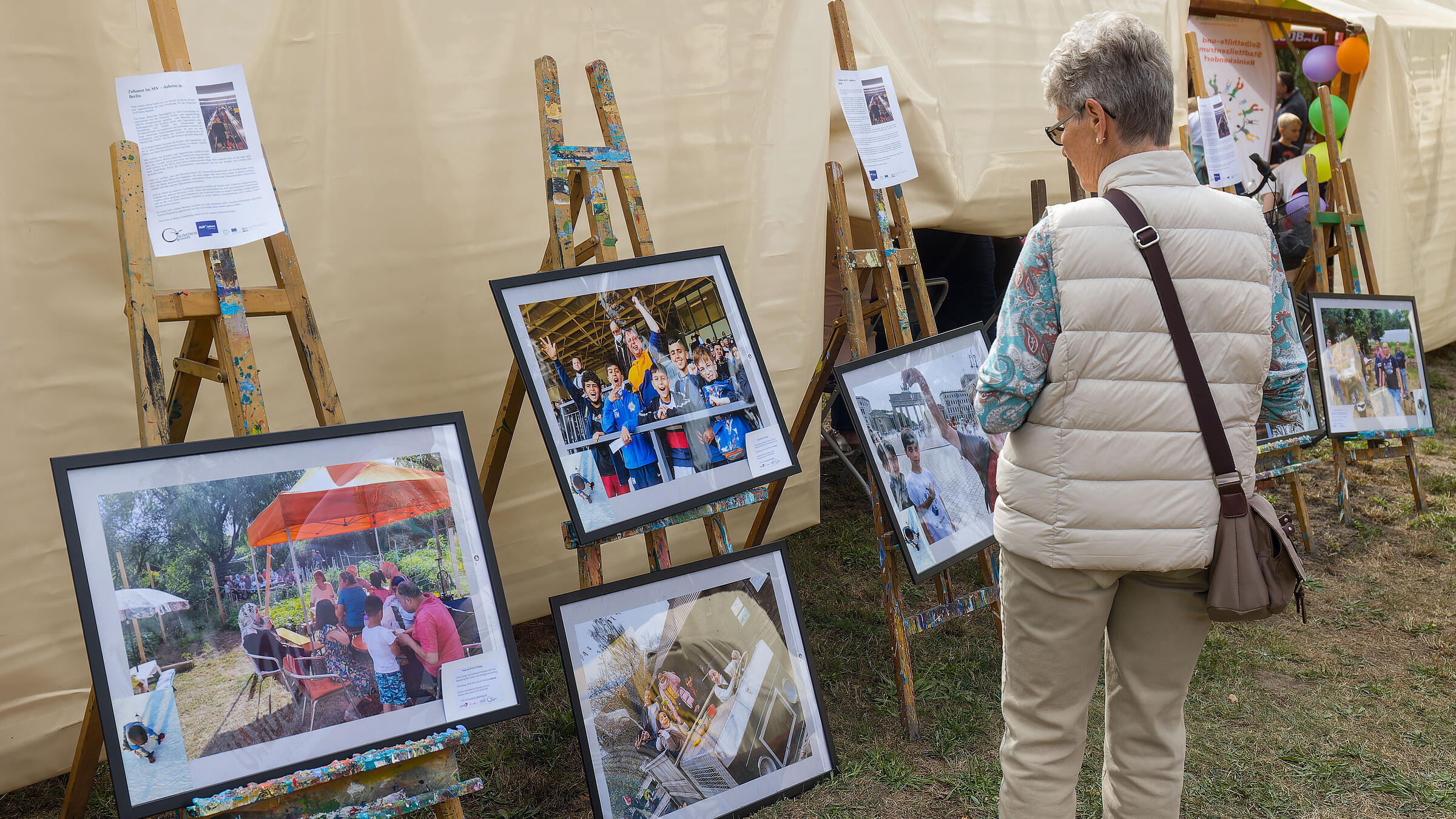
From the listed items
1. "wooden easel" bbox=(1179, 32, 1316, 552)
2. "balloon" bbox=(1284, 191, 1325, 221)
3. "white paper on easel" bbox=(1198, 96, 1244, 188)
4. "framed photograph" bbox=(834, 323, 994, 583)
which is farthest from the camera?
"balloon" bbox=(1284, 191, 1325, 221)

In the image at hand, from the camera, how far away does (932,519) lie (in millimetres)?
2219

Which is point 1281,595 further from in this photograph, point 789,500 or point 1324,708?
point 789,500

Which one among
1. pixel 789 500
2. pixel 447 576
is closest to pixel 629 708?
pixel 447 576

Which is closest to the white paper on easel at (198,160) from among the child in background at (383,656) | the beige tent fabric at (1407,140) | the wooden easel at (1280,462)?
the child in background at (383,656)

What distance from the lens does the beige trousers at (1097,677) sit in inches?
55.0

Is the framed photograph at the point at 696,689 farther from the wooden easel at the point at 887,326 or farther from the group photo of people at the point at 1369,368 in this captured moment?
the group photo of people at the point at 1369,368

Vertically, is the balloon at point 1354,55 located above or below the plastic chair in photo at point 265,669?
above

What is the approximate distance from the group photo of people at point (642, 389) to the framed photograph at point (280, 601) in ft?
0.79

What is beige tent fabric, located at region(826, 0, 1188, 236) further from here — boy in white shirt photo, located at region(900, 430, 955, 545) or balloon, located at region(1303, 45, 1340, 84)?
balloon, located at region(1303, 45, 1340, 84)

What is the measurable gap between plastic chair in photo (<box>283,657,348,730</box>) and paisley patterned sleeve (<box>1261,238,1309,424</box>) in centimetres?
145

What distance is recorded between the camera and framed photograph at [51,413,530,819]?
4.16ft

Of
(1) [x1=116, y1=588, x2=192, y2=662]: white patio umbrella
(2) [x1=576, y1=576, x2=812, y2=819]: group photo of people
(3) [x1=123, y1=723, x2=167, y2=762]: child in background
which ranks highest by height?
(1) [x1=116, y1=588, x2=192, y2=662]: white patio umbrella

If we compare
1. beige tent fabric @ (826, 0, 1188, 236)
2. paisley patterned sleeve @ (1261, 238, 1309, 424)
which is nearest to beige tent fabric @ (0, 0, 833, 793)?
beige tent fabric @ (826, 0, 1188, 236)

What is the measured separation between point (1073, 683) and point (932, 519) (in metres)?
0.80
